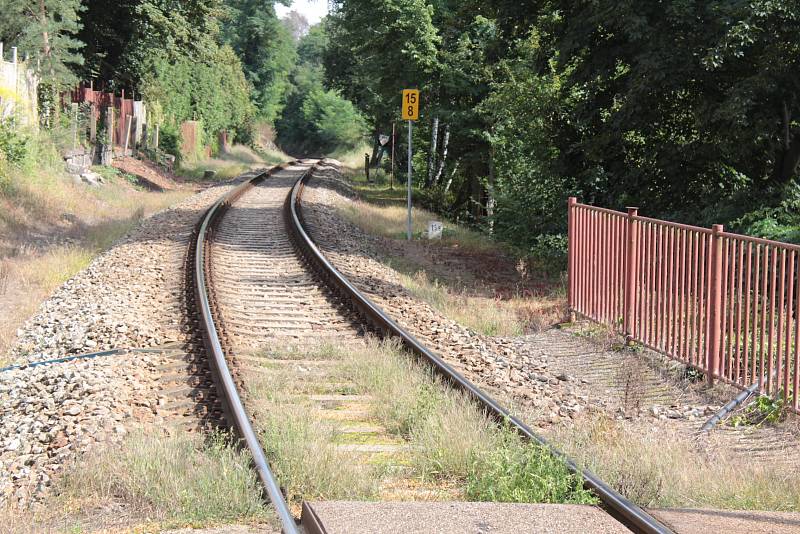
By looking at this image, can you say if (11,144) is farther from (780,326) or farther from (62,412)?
(780,326)

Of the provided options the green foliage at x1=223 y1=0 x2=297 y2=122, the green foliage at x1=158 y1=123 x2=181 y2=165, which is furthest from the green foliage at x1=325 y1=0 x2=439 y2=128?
the green foliage at x1=223 y1=0 x2=297 y2=122

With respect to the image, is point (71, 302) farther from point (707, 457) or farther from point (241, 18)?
point (241, 18)

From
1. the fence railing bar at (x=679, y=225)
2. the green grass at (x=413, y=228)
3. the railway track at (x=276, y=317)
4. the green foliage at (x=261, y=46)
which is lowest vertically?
the railway track at (x=276, y=317)

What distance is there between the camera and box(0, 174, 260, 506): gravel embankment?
620cm

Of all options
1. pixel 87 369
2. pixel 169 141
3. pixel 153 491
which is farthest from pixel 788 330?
pixel 169 141

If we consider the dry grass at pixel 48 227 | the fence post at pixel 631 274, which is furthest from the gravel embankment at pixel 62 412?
the fence post at pixel 631 274

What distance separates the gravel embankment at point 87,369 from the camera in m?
6.20

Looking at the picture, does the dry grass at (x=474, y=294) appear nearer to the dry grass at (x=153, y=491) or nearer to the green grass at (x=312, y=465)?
the green grass at (x=312, y=465)

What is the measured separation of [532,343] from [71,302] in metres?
5.52

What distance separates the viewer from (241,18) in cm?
8788

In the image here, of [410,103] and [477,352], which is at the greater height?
[410,103]

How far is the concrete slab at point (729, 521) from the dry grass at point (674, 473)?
1.12ft

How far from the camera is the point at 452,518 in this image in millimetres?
4719

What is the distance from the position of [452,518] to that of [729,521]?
4.74 ft
